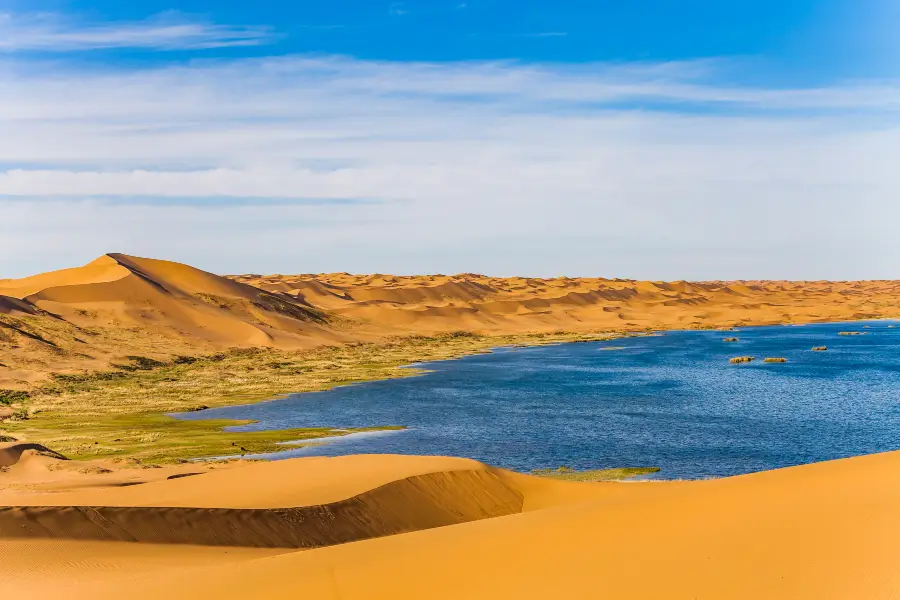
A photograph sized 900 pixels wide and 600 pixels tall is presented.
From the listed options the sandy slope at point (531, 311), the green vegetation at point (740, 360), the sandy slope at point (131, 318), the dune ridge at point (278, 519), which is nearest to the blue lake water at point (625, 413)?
the green vegetation at point (740, 360)

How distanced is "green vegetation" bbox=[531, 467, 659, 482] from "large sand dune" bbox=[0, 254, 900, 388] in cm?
3920

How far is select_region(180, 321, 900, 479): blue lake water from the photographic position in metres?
33.3

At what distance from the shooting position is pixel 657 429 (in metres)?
39.2

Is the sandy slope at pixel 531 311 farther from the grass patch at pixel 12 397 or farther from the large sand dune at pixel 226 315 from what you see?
the grass patch at pixel 12 397

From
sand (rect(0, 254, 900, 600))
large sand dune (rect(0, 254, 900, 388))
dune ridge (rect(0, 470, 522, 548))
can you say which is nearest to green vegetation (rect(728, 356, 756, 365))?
large sand dune (rect(0, 254, 900, 388))

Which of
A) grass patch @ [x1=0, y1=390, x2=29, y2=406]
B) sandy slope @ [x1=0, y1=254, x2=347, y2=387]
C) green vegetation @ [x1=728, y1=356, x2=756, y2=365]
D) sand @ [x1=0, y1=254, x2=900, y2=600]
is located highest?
sandy slope @ [x1=0, y1=254, x2=347, y2=387]

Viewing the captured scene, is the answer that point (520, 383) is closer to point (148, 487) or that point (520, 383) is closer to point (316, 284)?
point (148, 487)

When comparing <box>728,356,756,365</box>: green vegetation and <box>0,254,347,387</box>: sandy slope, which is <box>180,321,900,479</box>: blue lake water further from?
<box>0,254,347,387</box>: sandy slope

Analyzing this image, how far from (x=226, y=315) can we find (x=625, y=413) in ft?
220

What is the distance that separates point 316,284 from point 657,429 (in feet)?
494

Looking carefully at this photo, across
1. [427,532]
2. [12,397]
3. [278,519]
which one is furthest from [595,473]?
[12,397]

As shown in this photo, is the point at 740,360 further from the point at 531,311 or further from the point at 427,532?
the point at 531,311

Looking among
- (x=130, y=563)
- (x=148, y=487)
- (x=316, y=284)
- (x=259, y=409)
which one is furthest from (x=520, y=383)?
(x=316, y=284)

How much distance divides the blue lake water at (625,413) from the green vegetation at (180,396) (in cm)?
297
